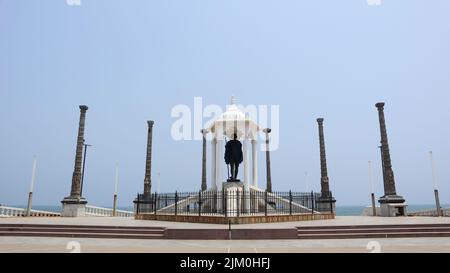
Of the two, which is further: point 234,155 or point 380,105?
point 380,105

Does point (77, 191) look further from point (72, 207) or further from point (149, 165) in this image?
point (149, 165)

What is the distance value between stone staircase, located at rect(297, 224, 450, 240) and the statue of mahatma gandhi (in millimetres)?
10749

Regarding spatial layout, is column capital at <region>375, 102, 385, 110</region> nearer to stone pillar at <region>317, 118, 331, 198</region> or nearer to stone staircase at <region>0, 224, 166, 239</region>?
stone pillar at <region>317, 118, 331, 198</region>

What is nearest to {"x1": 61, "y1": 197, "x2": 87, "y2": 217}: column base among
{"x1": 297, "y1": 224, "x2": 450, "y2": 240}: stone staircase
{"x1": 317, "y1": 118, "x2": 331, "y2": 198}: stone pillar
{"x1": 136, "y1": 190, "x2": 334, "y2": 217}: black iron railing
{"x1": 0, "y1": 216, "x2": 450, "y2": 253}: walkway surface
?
{"x1": 136, "y1": 190, "x2": 334, "y2": 217}: black iron railing

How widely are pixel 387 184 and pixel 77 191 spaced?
87.7 feet

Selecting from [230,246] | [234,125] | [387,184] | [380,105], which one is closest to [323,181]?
[387,184]

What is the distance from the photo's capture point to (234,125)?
21984 millimetres

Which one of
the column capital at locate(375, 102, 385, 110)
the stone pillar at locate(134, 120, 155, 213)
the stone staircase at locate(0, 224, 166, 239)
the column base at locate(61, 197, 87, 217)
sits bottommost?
the stone staircase at locate(0, 224, 166, 239)

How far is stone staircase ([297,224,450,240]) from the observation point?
1207 cm

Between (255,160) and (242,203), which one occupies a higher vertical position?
(255,160)

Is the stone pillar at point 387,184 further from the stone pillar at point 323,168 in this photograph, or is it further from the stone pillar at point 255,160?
the stone pillar at point 255,160

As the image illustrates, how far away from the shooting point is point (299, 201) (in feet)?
65.5
